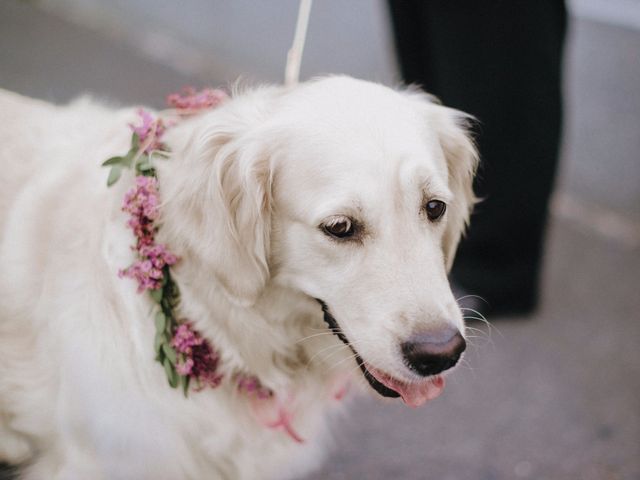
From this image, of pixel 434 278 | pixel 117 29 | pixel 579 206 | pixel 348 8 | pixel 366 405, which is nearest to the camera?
pixel 434 278

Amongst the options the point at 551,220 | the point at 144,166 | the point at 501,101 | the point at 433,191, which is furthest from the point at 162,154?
the point at 551,220

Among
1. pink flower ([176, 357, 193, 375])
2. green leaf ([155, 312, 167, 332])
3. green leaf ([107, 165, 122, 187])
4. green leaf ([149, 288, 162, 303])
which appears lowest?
pink flower ([176, 357, 193, 375])

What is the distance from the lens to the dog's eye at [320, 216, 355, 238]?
1680 millimetres

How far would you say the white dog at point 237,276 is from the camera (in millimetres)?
1684

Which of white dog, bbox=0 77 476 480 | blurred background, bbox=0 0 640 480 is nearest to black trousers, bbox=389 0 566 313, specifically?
blurred background, bbox=0 0 640 480

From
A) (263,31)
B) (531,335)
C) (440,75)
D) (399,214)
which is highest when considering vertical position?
(399,214)

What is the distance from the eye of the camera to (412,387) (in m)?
1.80

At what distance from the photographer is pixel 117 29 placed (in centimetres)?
647

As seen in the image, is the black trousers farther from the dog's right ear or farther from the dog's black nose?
the dog's black nose

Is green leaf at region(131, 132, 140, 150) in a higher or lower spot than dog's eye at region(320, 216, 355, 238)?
higher

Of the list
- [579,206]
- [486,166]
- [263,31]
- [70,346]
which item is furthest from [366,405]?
[263,31]

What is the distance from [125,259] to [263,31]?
4276 mm

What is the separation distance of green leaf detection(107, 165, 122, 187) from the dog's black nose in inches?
36.2

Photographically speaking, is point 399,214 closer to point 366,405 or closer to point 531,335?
point 366,405
